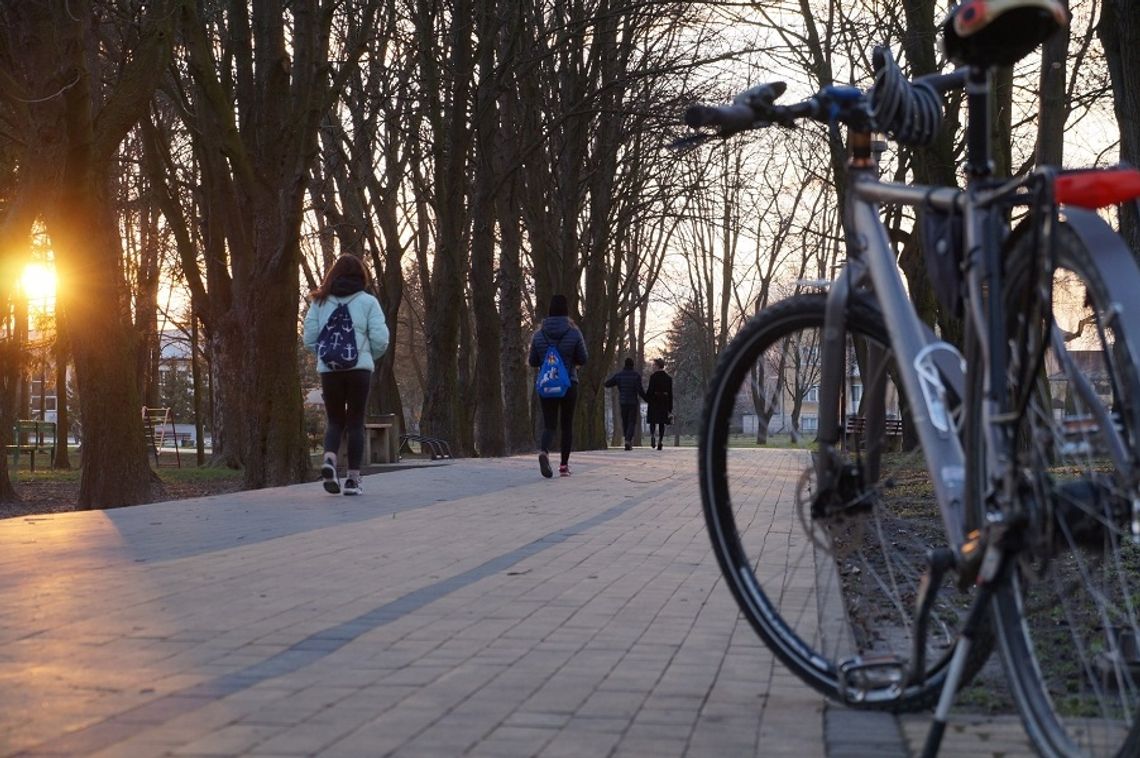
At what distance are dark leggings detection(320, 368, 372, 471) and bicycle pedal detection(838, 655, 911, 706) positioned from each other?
30.7 feet

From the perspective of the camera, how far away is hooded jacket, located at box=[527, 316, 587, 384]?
56.0 ft

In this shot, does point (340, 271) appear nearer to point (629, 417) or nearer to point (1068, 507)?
point (1068, 507)

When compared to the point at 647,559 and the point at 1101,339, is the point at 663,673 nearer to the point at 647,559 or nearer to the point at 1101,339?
the point at 1101,339

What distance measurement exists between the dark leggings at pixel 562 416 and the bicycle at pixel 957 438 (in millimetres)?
12096

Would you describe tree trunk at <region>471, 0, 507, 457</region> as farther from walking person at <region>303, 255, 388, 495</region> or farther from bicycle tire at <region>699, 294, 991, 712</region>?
bicycle tire at <region>699, 294, 991, 712</region>

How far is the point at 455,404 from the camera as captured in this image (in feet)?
93.2

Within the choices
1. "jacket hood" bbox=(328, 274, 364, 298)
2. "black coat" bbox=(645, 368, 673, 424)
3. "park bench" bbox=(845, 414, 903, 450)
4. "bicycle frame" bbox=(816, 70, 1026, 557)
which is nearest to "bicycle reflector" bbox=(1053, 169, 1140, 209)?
"bicycle frame" bbox=(816, 70, 1026, 557)

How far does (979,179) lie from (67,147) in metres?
14.1

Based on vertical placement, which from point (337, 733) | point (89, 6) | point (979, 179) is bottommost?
point (337, 733)

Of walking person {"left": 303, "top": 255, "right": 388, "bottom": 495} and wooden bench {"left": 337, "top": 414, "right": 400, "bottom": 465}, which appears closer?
walking person {"left": 303, "top": 255, "right": 388, "bottom": 495}

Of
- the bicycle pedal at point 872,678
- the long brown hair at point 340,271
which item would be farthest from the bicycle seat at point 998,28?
the long brown hair at point 340,271

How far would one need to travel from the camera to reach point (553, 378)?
16.6m

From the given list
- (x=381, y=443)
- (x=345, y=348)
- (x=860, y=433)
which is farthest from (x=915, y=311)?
(x=381, y=443)

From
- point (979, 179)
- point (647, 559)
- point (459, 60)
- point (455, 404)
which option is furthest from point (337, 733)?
point (455, 404)
